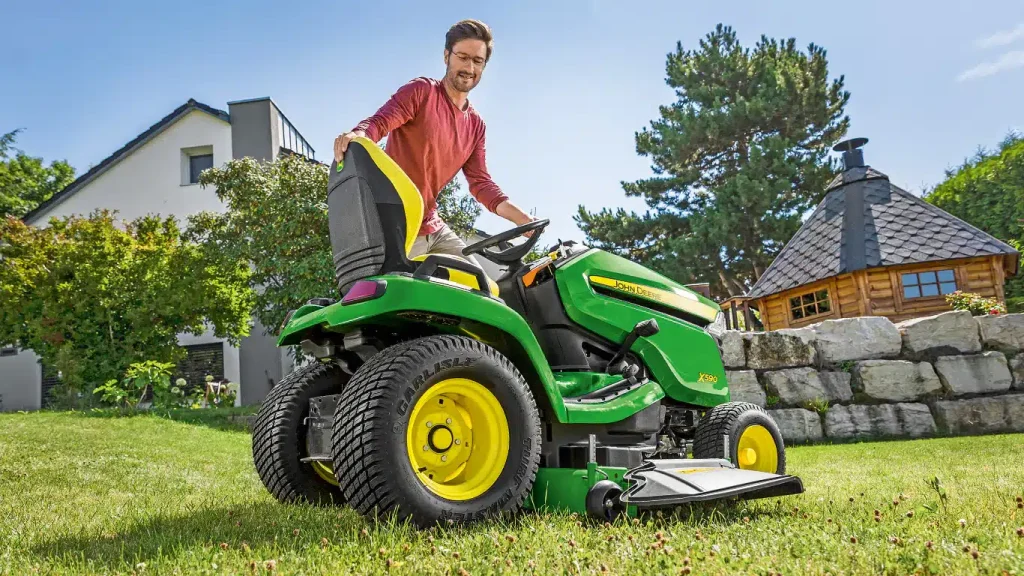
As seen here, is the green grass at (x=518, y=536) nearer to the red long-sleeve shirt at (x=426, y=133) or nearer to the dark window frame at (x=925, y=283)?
the red long-sleeve shirt at (x=426, y=133)

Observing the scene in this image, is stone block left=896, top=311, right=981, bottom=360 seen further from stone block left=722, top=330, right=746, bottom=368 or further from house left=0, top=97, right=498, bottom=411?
house left=0, top=97, right=498, bottom=411

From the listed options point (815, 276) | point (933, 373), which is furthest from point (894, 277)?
point (933, 373)

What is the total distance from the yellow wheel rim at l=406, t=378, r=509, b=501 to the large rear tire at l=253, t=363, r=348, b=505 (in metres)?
0.70

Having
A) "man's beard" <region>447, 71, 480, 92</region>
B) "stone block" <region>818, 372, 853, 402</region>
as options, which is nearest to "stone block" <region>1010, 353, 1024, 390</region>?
"stone block" <region>818, 372, 853, 402</region>

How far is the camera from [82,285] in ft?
44.7

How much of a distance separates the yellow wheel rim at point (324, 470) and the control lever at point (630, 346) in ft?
4.19

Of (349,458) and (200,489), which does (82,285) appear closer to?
(200,489)

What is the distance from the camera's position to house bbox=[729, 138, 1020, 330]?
14.4 meters

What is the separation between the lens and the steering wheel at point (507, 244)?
3.01 meters

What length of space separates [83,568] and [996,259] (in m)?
16.4

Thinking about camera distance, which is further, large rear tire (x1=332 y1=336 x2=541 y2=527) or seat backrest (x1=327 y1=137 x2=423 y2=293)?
seat backrest (x1=327 y1=137 x2=423 y2=293)

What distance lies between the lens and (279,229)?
12023 millimetres

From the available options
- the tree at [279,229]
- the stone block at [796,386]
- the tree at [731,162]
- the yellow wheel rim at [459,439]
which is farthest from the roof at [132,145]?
the yellow wheel rim at [459,439]

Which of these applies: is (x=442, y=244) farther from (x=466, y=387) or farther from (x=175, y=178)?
(x=175, y=178)
